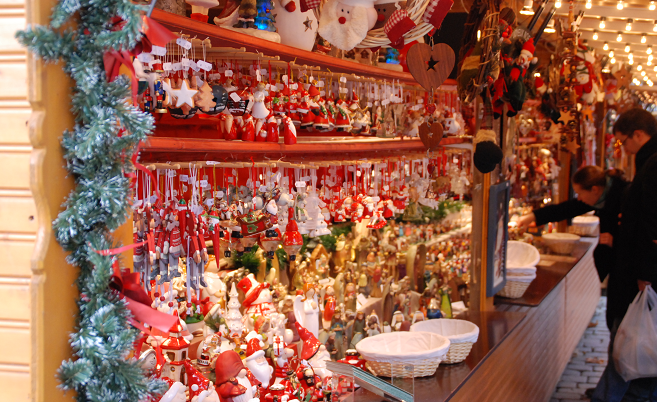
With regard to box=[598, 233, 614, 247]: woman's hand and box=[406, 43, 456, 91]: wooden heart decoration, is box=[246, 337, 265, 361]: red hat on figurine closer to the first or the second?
box=[406, 43, 456, 91]: wooden heart decoration

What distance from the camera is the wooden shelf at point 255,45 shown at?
155 cm

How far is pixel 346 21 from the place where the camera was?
192 cm

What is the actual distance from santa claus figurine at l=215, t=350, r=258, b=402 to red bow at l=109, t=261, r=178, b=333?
2.48ft

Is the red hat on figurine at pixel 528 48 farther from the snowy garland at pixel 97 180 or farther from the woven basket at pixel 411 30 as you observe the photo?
the snowy garland at pixel 97 180

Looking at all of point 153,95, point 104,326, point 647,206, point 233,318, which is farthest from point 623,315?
point 104,326

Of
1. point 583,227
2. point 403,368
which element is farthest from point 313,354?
point 583,227

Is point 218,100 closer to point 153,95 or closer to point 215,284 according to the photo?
point 153,95

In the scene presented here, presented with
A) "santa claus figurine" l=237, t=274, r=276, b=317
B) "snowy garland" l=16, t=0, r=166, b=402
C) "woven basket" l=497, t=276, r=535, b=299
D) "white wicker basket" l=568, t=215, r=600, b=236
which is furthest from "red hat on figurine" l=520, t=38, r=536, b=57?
"white wicker basket" l=568, t=215, r=600, b=236

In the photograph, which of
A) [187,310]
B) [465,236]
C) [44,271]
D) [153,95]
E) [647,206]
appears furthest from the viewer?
[465,236]

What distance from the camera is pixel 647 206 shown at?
316cm

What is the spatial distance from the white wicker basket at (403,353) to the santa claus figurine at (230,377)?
0.55 meters

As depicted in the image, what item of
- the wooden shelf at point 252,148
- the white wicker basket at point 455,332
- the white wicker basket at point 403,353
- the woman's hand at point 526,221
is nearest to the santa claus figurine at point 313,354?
the white wicker basket at point 403,353

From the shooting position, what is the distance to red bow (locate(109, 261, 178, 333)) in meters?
1.06

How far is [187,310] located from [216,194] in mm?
507
